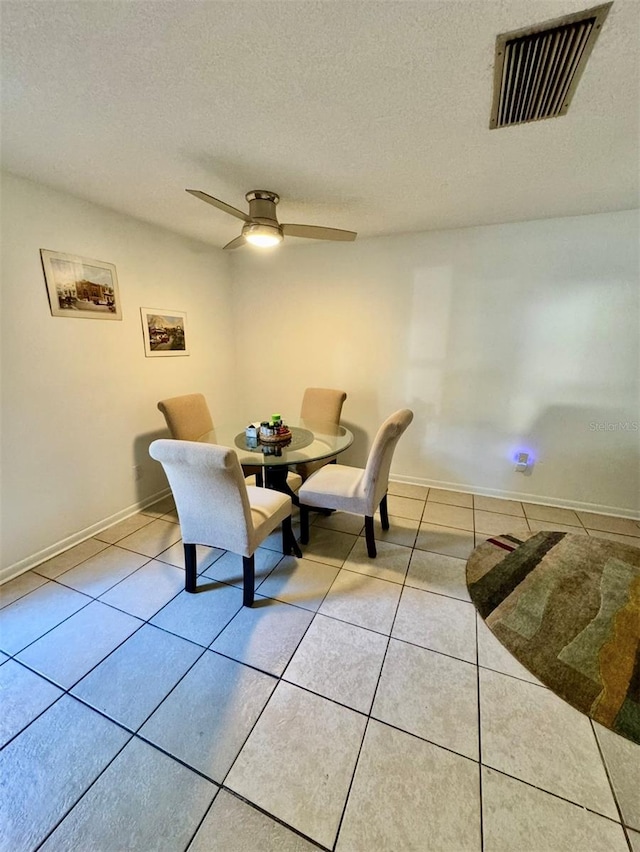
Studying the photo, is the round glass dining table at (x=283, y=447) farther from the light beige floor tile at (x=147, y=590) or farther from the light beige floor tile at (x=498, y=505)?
the light beige floor tile at (x=498, y=505)

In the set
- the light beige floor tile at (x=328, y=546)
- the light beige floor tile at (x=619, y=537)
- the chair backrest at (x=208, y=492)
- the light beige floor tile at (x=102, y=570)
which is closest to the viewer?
the chair backrest at (x=208, y=492)

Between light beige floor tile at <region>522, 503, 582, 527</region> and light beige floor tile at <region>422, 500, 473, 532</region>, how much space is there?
1.61 feet

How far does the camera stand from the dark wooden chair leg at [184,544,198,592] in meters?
1.82

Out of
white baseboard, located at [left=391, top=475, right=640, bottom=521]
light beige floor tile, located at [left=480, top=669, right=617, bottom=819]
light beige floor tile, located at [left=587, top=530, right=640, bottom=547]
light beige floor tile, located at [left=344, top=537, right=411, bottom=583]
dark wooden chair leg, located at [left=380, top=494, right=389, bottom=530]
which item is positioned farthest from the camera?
white baseboard, located at [left=391, top=475, right=640, bottom=521]

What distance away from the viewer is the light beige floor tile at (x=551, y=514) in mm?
2605

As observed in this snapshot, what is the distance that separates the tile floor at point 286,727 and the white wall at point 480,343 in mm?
1547

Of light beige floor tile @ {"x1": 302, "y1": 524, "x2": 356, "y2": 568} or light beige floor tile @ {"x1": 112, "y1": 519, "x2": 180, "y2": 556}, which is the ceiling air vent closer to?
light beige floor tile @ {"x1": 302, "y1": 524, "x2": 356, "y2": 568}

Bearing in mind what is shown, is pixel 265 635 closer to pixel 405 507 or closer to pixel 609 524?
pixel 405 507

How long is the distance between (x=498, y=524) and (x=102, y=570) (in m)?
2.82

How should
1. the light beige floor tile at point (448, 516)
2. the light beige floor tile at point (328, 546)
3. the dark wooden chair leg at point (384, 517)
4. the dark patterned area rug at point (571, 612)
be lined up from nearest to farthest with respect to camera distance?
the dark patterned area rug at point (571, 612), the light beige floor tile at point (328, 546), the dark wooden chair leg at point (384, 517), the light beige floor tile at point (448, 516)

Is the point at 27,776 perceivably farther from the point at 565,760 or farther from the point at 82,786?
the point at 565,760

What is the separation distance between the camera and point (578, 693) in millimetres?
1324

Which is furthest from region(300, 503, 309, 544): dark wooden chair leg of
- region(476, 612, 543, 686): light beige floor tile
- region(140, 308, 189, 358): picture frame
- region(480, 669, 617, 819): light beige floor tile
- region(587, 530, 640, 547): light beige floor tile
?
region(587, 530, 640, 547): light beige floor tile

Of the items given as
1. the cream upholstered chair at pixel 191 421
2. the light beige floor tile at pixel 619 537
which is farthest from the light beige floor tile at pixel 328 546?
the light beige floor tile at pixel 619 537
